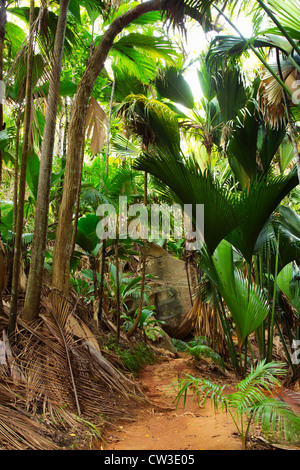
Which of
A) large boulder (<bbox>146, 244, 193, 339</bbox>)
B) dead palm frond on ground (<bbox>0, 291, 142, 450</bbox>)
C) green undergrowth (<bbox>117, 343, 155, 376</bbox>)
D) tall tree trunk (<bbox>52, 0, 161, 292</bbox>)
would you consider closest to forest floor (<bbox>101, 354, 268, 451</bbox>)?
dead palm frond on ground (<bbox>0, 291, 142, 450</bbox>)

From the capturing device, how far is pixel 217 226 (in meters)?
3.35

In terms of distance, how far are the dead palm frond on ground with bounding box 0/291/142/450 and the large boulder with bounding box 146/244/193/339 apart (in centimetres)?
473

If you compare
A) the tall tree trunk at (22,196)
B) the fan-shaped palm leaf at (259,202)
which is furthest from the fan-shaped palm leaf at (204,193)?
the tall tree trunk at (22,196)

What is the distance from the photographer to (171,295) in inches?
328

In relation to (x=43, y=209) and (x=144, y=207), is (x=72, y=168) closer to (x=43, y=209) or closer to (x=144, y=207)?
(x=43, y=209)

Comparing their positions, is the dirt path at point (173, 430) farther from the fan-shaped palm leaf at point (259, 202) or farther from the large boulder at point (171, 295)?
the large boulder at point (171, 295)

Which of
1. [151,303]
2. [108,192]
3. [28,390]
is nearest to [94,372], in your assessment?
[28,390]

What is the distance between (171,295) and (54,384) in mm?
5819

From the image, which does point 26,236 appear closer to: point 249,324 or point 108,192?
point 108,192

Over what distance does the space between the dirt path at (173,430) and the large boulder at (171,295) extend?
14.5ft

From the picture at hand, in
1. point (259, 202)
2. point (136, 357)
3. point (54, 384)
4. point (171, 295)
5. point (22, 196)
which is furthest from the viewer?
point (171, 295)

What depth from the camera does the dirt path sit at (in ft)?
7.55

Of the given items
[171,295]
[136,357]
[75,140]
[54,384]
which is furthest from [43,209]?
[171,295]

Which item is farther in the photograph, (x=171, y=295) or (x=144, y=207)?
(x=171, y=295)
